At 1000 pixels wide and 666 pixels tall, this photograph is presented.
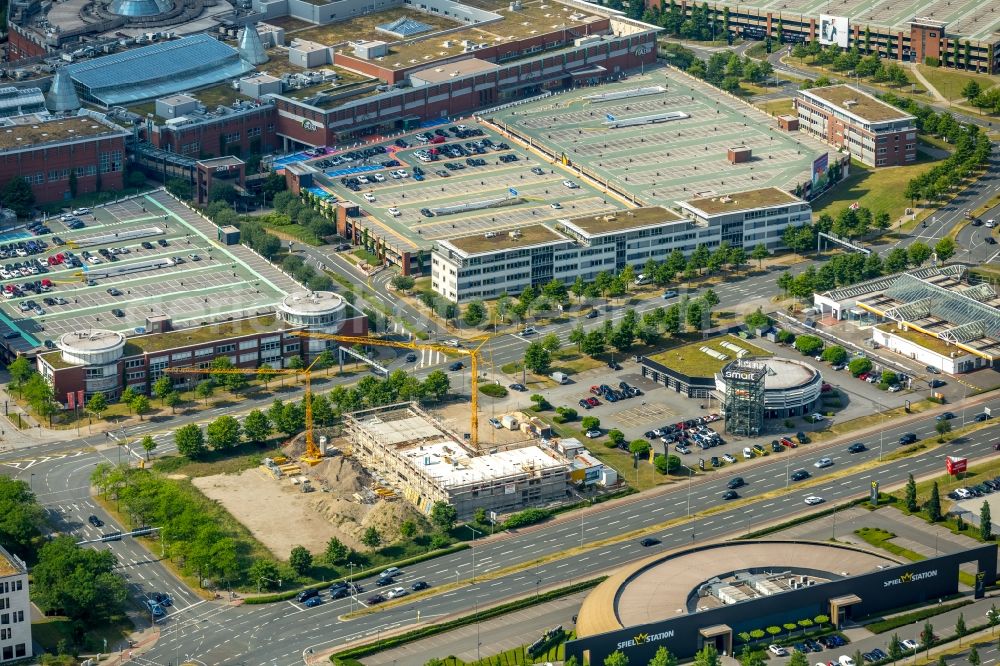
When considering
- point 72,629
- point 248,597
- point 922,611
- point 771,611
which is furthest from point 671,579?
point 72,629

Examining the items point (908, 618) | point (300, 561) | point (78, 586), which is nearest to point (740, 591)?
point (908, 618)

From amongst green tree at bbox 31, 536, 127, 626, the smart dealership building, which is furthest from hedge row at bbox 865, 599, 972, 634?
green tree at bbox 31, 536, 127, 626

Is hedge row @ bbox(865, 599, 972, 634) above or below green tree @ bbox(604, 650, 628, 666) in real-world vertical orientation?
below

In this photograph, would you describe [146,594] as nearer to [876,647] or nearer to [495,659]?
[495,659]

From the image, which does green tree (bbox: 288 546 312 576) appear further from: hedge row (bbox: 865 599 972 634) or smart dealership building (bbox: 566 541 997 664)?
hedge row (bbox: 865 599 972 634)

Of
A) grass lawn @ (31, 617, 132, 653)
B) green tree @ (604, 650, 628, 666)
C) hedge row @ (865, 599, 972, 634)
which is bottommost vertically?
hedge row @ (865, 599, 972, 634)

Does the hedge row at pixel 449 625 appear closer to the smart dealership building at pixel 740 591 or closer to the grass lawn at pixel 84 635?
the smart dealership building at pixel 740 591

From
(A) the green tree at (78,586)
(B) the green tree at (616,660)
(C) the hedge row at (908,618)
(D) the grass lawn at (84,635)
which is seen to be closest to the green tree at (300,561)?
(A) the green tree at (78,586)
